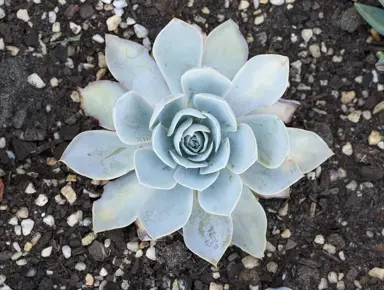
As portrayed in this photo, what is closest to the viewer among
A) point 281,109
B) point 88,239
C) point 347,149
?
point 281,109

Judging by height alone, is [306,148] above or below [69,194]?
above

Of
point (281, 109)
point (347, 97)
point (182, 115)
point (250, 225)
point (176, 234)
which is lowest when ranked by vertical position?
point (176, 234)

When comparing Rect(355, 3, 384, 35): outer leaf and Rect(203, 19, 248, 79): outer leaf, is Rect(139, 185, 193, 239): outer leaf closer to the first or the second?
Rect(203, 19, 248, 79): outer leaf

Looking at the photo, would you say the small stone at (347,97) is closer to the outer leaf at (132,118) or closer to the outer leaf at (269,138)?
the outer leaf at (269,138)

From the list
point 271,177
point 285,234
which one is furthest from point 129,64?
point 285,234

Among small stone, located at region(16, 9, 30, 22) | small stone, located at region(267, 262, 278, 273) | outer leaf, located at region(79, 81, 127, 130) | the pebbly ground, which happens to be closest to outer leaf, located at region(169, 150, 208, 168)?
outer leaf, located at region(79, 81, 127, 130)

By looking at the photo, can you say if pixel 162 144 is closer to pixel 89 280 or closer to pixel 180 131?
pixel 180 131
